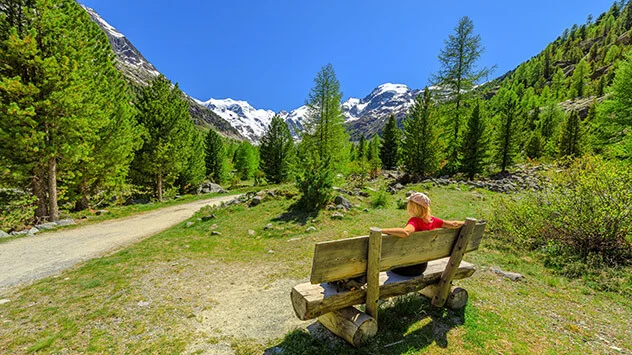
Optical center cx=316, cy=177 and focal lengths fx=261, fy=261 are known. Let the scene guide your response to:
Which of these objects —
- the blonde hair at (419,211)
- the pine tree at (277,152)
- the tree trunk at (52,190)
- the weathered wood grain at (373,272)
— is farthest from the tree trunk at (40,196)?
the pine tree at (277,152)

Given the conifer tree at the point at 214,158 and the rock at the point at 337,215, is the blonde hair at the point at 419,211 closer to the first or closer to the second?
the rock at the point at 337,215

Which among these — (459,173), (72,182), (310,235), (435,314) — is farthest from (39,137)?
(459,173)

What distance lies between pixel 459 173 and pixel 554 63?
4779 inches

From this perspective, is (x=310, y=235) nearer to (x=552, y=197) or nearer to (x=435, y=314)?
(x=435, y=314)

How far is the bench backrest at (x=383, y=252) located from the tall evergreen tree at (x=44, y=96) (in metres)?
14.5

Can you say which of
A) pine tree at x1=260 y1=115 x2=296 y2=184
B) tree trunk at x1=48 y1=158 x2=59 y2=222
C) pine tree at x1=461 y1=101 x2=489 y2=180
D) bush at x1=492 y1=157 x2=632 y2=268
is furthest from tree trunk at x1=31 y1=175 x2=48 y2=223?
pine tree at x1=461 y1=101 x2=489 y2=180

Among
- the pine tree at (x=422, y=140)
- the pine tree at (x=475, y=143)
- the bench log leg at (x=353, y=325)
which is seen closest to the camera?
the bench log leg at (x=353, y=325)

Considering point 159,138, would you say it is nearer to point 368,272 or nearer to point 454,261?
point 368,272

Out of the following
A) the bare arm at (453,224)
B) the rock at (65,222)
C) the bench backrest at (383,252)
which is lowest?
the rock at (65,222)

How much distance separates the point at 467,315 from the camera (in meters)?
4.44

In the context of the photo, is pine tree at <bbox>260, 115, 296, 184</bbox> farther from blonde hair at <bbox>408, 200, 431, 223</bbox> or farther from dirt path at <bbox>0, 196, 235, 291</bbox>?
blonde hair at <bbox>408, 200, 431, 223</bbox>

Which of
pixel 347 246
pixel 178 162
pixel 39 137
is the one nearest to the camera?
pixel 347 246

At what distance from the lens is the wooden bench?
3148 millimetres

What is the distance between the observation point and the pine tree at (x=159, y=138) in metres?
20.9
